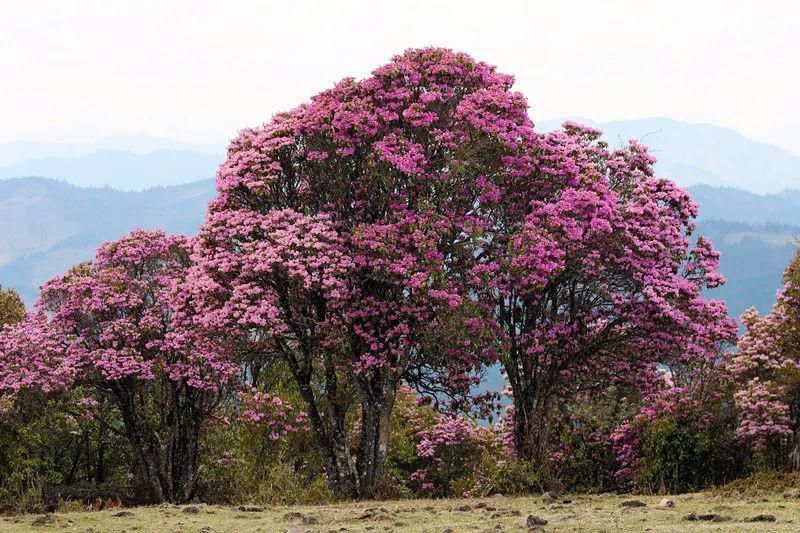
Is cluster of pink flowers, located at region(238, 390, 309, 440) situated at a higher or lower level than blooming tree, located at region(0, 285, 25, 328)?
lower

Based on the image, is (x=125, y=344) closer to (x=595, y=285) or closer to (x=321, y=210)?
(x=321, y=210)

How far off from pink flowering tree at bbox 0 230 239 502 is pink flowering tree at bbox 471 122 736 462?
9.56 meters

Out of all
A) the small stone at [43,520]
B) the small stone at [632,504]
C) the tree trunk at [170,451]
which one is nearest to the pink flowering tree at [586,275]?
the small stone at [632,504]

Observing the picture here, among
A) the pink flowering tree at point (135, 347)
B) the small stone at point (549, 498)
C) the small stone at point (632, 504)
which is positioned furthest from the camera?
the pink flowering tree at point (135, 347)

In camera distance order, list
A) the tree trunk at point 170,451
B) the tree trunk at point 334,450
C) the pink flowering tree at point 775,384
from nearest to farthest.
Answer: the tree trunk at point 334,450 → the pink flowering tree at point 775,384 → the tree trunk at point 170,451

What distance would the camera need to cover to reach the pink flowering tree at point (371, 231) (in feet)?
80.6

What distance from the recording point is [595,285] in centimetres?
2666

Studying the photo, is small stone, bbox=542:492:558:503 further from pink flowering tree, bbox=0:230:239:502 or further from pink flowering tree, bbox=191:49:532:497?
pink flowering tree, bbox=0:230:239:502

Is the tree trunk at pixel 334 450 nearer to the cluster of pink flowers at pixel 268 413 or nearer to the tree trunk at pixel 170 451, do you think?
the cluster of pink flowers at pixel 268 413

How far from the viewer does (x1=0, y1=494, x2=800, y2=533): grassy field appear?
48.6 feet

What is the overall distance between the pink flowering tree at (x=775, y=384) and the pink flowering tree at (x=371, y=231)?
9.64 meters

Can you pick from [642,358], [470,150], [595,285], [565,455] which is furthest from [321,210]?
[565,455]

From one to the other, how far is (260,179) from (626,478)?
20038mm

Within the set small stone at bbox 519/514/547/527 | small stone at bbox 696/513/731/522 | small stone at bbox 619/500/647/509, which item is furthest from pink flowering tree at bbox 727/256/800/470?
small stone at bbox 519/514/547/527
